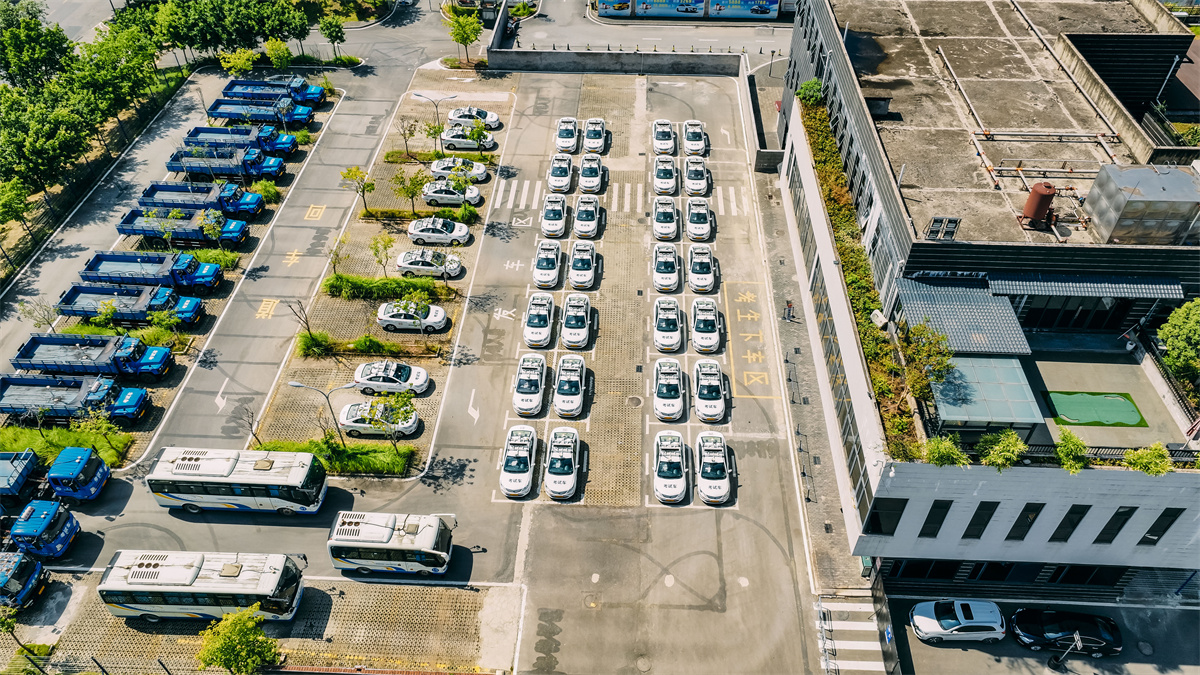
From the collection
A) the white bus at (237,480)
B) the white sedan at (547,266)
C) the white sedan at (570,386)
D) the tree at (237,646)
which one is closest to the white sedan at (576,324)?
the white sedan at (570,386)

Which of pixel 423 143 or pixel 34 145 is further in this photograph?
pixel 423 143

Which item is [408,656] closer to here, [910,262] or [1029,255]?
[910,262]

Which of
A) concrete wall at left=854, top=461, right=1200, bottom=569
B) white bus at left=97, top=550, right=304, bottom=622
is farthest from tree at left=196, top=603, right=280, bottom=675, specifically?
concrete wall at left=854, top=461, right=1200, bottom=569

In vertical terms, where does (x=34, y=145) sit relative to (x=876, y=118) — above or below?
below

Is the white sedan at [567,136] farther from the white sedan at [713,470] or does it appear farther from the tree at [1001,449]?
the tree at [1001,449]

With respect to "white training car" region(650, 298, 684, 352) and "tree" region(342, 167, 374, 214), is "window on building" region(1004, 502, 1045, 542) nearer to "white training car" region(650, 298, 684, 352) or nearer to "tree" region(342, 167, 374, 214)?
"white training car" region(650, 298, 684, 352)

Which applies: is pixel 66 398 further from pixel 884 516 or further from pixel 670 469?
pixel 884 516

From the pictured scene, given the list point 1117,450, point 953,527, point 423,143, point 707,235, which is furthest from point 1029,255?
point 423,143
